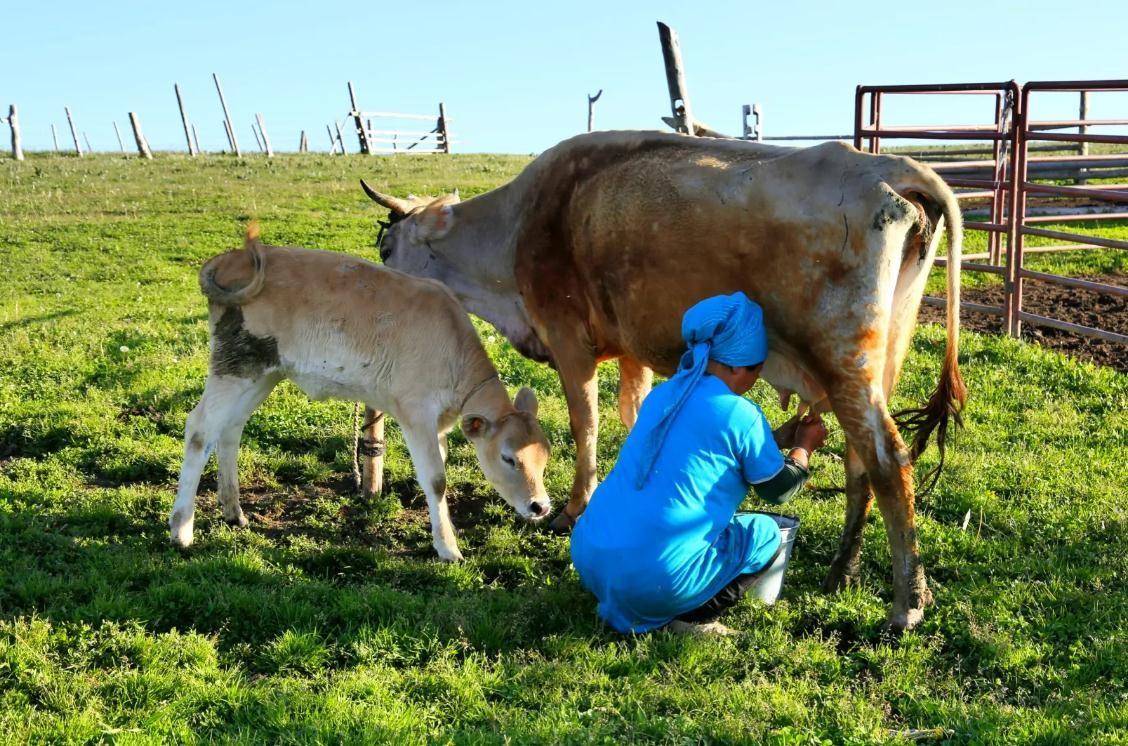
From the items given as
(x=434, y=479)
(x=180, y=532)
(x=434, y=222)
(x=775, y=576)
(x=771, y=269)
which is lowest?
(x=775, y=576)

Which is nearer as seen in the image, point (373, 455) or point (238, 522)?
point (238, 522)

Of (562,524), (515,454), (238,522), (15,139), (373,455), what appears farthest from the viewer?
(15,139)

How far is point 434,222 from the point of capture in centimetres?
827

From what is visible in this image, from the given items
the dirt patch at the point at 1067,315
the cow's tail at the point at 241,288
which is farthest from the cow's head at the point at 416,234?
the dirt patch at the point at 1067,315

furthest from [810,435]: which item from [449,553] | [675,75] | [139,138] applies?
[139,138]

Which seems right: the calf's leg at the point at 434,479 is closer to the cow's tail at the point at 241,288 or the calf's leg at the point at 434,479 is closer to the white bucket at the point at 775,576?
the cow's tail at the point at 241,288

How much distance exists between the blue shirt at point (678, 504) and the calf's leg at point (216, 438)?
2.58 m

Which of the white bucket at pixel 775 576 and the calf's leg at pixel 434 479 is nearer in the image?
the white bucket at pixel 775 576

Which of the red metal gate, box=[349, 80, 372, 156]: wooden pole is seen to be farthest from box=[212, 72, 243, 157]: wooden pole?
the red metal gate

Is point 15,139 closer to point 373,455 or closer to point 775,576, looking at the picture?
point 373,455

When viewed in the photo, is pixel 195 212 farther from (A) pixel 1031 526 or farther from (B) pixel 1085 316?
(A) pixel 1031 526

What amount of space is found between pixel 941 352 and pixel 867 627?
550cm

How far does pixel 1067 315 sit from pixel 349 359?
854cm

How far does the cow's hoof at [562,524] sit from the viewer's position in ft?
22.7
